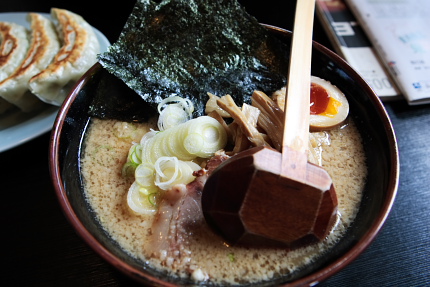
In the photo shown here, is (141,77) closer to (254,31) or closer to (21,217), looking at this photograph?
(254,31)

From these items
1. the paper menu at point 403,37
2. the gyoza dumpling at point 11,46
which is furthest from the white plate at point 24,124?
the paper menu at point 403,37

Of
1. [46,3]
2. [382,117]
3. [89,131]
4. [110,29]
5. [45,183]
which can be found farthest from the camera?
[46,3]

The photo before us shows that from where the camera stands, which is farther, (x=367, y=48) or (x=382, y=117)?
(x=367, y=48)

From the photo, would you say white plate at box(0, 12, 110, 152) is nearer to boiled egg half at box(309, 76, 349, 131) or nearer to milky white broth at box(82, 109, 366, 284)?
milky white broth at box(82, 109, 366, 284)

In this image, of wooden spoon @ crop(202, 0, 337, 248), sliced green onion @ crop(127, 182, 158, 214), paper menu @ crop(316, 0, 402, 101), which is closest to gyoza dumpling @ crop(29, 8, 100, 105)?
sliced green onion @ crop(127, 182, 158, 214)

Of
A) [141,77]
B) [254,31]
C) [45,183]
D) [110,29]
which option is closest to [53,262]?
[45,183]

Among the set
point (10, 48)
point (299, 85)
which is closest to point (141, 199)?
point (299, 85)
